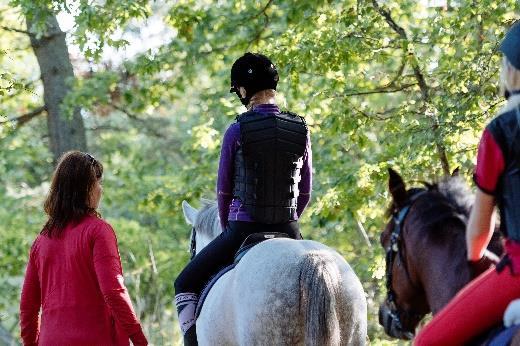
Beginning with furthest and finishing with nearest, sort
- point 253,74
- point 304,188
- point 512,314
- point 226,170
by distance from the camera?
point 304,188 < point 253,74 < point 226,170 < point 512,314

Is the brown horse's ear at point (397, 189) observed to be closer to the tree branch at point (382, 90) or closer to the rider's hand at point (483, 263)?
the rider's hand at point (483, 263)

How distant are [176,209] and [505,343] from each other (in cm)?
1058

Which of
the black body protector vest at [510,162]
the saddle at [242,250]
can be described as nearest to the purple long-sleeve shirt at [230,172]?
the saddle at [242,250]

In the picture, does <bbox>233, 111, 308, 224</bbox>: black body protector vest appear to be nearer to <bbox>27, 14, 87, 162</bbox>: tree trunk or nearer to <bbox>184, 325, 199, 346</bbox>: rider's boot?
<bbox>184, 325, 199, 346</bbox>: rider's boot

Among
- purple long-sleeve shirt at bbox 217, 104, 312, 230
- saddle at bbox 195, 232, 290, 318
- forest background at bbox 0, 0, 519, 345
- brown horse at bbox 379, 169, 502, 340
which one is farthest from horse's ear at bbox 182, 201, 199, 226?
brown horse at bbox 379, 169, 502, 340

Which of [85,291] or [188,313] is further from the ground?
[85,291]

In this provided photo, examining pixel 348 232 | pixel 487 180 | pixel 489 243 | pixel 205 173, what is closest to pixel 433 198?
pixel 489 243

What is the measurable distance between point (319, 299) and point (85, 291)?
1414 mm

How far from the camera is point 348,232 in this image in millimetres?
16125

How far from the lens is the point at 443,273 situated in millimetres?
3910

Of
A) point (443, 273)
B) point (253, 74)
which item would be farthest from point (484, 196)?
point (253, 74)

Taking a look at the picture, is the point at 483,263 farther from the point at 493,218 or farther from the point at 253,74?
the point at 253,74

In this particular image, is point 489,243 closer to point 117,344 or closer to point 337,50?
point 117,344

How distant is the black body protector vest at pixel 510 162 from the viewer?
11.2 ft
